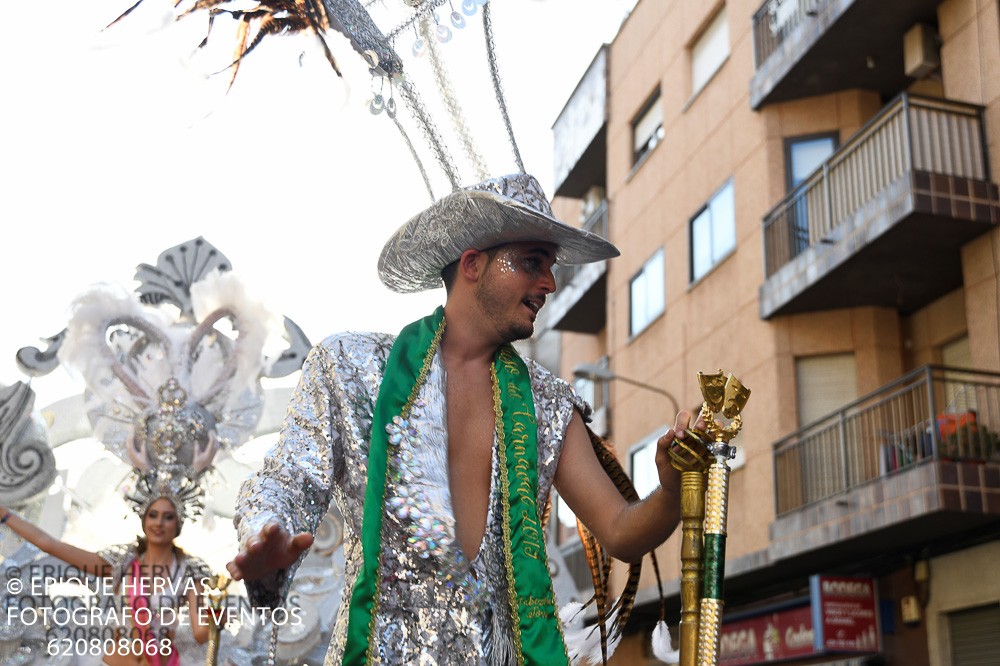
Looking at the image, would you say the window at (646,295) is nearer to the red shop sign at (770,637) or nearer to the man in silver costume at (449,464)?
the red shop sign at (770,637)

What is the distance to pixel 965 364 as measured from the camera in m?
13.4

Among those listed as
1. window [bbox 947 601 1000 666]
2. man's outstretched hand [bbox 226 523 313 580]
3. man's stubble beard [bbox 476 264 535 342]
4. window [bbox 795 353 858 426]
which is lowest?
man's outstretched hand [bbox 226 523 313 580]

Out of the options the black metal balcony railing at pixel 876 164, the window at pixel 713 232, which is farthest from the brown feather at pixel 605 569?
the window at pixel 713 232

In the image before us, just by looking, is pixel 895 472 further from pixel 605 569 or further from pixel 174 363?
pixel 605 569

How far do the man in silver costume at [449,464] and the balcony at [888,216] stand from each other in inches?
387

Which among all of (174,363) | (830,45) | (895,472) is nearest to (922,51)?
(830,45)

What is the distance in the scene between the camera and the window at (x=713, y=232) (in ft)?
54.7

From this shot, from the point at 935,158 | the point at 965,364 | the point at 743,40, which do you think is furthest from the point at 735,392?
the point at 743,40

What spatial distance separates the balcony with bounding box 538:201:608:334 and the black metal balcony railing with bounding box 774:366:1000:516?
7.45 meters

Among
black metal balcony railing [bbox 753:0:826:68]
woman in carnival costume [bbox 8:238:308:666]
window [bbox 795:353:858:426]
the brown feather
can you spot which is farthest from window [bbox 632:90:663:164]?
the brown feather

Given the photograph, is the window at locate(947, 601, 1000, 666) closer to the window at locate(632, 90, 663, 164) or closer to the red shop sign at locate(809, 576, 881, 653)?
the red shop sign at locate(809, 576, 881, 653)

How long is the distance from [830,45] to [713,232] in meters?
3.65

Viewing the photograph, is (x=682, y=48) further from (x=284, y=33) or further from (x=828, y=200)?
(x=284, y=33)

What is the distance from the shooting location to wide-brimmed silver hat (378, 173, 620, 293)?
2795mm
